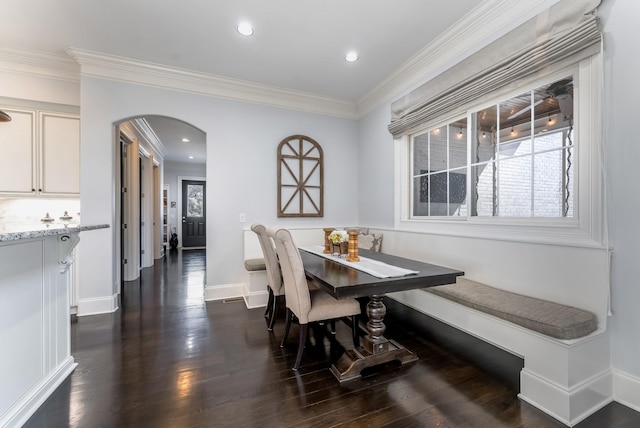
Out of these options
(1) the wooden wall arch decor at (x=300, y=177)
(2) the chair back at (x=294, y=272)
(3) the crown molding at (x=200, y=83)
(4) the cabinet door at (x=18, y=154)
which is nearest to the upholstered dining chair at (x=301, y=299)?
(2) the chair back at (x=294, y=272)

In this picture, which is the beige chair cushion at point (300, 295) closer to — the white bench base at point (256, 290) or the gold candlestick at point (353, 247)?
the gold candlestick at point (353, 247)

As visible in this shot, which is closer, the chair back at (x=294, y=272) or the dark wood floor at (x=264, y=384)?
the dark wood floor at (x=264, y=384)

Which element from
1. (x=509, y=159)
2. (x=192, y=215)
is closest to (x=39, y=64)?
(x=509, y=159)

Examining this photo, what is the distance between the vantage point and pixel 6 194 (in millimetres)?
2869

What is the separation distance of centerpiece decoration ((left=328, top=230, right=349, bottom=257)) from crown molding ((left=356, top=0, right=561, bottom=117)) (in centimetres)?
203

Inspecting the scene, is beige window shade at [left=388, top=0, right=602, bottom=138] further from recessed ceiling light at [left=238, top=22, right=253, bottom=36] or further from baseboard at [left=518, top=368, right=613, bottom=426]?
baseboard at [left=518, top=368, right=613, bottom=426]

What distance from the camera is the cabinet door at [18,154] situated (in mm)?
2877

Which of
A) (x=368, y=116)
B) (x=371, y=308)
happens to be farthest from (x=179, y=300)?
(x=368, y=116)

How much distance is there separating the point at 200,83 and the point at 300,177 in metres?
1.78

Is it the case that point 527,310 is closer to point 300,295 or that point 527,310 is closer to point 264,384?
point 300,295

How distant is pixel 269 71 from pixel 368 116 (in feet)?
5.32

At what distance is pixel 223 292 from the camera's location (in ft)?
11.7

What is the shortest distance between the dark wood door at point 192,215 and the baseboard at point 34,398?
7409 millimetres

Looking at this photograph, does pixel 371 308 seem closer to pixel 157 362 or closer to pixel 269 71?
pixel 157 362
